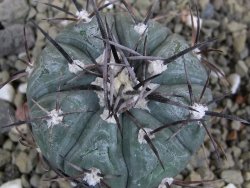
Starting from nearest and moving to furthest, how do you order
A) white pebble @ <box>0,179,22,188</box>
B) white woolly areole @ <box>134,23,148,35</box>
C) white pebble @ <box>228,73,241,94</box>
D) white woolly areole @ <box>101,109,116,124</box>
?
1. white woolly areole @ <box>101,109,116,124</box>
2. white woolly areole @ <box>134,23,148,35</box>
3. white pebble @ <box>0,179,22,188</box>
4. white pebble @ <box>228,73,241,94</box>

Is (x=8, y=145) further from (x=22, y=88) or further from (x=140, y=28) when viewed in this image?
(x=140, y=28)

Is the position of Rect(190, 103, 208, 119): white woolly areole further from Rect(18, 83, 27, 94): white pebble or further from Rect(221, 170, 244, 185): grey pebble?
Rect(18, 83, 27, 94): white pebble

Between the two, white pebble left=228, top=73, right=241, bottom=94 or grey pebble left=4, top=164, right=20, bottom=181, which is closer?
grey pebble left=4, top=164, right=20, bottom=181

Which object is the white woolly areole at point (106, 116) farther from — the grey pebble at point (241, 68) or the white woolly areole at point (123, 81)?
the grey pebble at point (241, 68)

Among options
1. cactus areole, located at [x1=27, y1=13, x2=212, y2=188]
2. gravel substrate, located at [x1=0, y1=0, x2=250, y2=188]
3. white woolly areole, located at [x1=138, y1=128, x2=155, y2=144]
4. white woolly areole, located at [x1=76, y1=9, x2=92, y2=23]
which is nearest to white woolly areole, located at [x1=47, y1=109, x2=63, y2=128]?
cactus areole, located at [x1=27, y1=13, x2=212, y2=188]

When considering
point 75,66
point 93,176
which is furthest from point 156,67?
point 93,176

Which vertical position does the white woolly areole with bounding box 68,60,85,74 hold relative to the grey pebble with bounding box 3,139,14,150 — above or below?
below

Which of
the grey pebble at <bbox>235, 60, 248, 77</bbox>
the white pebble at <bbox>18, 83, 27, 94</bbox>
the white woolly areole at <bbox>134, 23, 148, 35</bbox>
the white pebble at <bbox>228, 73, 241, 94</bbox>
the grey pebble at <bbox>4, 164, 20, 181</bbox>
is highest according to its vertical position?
the grey pebble at <bbox>235, 60, 248, 77</bbox>

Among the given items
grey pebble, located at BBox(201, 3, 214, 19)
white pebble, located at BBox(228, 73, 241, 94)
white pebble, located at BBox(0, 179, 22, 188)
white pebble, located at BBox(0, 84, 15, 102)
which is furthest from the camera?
grey pebble, located at BBox(201, 3, 214, 19)
